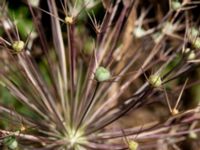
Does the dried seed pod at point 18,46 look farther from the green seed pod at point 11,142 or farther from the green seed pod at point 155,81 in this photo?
the green seed pod at point 155,81

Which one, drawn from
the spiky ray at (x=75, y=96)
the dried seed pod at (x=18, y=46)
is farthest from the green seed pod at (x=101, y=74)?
the dried seed pod at (x=18, y=46)

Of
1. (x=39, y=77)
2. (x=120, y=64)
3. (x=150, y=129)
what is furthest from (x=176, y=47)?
(x=39, y=77)

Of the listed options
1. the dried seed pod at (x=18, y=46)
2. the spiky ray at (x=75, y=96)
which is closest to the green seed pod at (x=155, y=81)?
the spiky ray at (x=75, y=96)

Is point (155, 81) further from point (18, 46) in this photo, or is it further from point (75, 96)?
point (18, 46)

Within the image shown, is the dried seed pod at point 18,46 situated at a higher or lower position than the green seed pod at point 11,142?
higher

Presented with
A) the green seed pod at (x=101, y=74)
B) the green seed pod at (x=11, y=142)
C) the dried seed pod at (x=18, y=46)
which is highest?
the dried seed pod at (x=18, y=46)

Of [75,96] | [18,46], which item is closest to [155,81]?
[75,96]

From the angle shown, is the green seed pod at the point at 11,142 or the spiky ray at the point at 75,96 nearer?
the green seed pod at the point at 11,142

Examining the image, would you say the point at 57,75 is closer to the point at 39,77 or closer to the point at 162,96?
the point at 39,77
